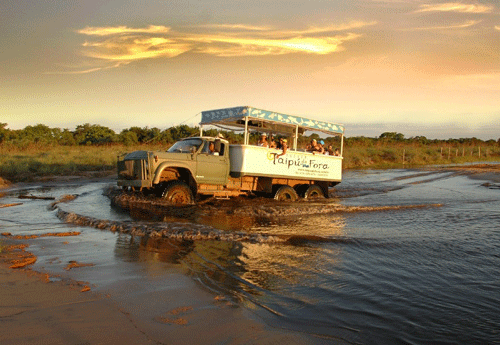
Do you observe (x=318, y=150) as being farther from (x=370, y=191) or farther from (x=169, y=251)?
(x=169, y=251)

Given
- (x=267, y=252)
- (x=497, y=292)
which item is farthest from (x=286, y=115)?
(x=497, y=292)

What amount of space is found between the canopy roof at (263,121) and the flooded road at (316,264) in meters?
2.99

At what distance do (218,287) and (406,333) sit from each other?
7.41 feet

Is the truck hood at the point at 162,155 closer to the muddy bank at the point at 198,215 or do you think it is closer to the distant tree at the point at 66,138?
the muddy bank at the point at 198,215

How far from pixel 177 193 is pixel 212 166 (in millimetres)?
1457

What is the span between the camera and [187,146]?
13.5 m

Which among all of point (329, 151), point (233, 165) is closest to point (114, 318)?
point (233, 165)

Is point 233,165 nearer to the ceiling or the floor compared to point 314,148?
nearer to the floor

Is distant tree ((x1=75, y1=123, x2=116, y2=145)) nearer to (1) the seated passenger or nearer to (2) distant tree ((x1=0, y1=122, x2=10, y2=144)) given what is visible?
(2) distant tree ((x1=0, y1=122, x2=10, y2=144))

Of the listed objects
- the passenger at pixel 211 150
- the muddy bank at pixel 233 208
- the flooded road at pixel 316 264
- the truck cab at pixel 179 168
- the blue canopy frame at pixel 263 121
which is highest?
the blue canopy frame at pixel 263 121

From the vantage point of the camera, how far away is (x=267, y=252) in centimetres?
764

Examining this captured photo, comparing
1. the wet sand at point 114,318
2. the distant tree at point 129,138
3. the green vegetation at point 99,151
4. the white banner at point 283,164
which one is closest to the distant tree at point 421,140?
the green vegetation at point 99,151

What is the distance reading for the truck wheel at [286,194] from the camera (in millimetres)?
15305

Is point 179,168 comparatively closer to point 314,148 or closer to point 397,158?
point 314,148
